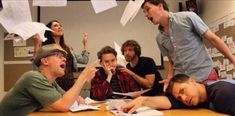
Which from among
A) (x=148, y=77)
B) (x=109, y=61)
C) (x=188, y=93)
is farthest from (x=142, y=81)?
(x=188, y=93)

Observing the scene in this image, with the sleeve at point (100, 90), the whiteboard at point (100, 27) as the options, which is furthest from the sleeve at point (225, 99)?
the whiteboard at point (100, 27)

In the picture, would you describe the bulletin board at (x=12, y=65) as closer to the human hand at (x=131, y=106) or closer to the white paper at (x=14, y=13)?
the white paper at (x=14, y=13)

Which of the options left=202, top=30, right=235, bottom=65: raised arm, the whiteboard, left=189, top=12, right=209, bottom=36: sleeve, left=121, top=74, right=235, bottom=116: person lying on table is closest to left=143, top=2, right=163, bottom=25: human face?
left=189, top=12, right=209, bottom=36: sleeve

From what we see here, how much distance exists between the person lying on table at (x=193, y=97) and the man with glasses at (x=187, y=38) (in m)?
0.34

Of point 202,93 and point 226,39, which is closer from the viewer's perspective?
point 202,93

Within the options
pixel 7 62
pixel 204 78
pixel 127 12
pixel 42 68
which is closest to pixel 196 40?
pixel 204 78

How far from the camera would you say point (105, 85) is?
248cm

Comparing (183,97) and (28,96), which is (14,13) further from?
(183,97)

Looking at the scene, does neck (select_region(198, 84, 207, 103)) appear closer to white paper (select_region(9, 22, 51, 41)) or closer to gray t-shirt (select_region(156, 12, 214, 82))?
gray t-shirt (select_region(156, 12, 214, 82))

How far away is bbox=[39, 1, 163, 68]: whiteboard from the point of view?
168 inches

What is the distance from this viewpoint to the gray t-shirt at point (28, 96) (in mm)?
1524

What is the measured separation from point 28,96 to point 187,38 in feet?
3.37

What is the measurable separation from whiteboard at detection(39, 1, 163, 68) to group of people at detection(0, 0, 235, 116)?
4.78 ft

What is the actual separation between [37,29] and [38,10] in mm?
2713
